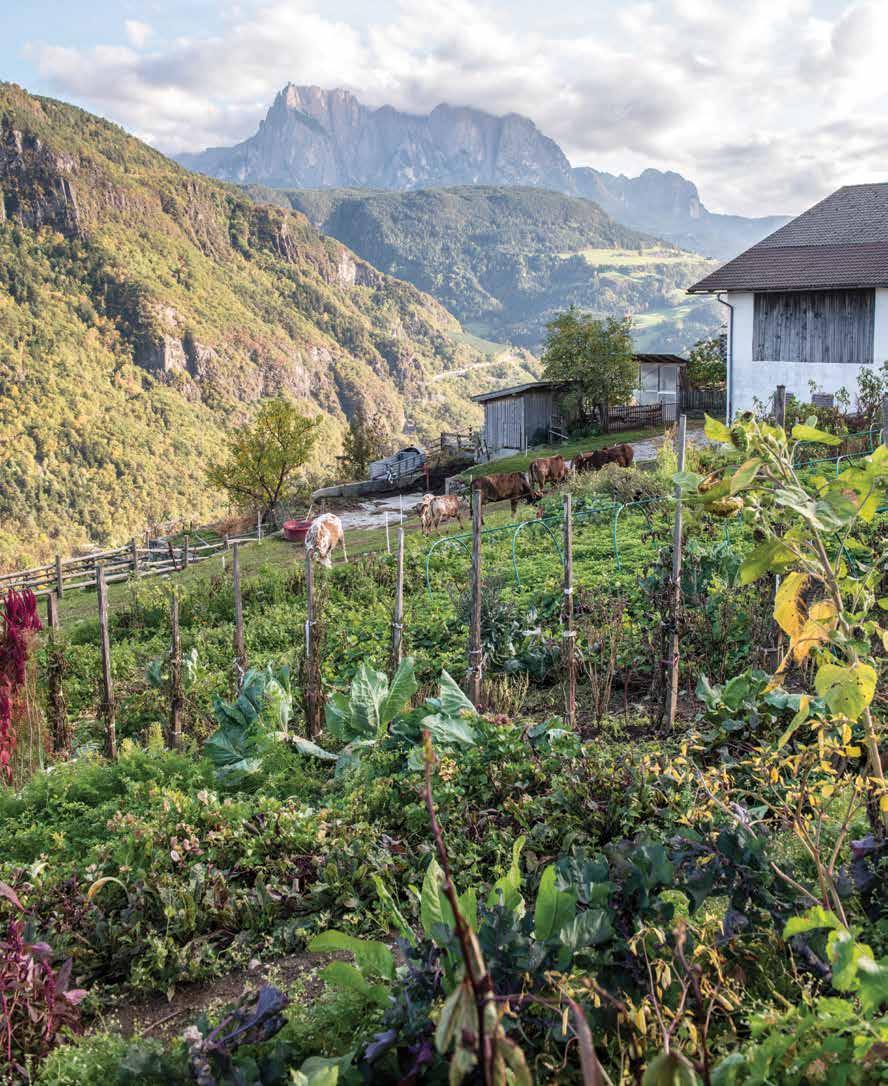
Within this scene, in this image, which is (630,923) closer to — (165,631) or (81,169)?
(165,631)

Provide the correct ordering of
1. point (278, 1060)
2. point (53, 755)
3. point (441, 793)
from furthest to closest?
point (53, 755) → point (441, 793) → point (278, 1060)

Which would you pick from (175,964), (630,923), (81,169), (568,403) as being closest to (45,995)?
(175,964)

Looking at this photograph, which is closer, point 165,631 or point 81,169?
point 165,631

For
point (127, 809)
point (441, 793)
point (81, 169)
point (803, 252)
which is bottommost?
point (127, 809)

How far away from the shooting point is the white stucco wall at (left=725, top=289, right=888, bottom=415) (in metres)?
22.5

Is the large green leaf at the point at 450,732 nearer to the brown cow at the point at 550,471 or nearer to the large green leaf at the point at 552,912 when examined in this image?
the large green leaf at the point at 552,912

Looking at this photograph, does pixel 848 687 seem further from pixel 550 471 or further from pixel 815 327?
pixel 815 327

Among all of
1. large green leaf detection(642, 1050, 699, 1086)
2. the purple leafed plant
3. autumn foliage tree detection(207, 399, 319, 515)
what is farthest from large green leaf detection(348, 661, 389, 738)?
autumn foliage tree detection(207, 399, 319, 515)

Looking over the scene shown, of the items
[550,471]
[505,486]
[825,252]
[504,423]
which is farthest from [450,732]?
[504,423]

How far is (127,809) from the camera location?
195 inches

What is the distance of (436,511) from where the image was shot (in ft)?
57.7

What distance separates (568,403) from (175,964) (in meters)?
29.5

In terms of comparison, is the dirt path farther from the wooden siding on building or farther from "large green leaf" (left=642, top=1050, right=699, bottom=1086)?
the wooden siding on building

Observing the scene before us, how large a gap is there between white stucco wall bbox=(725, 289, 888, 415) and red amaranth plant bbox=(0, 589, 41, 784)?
66.4ft
